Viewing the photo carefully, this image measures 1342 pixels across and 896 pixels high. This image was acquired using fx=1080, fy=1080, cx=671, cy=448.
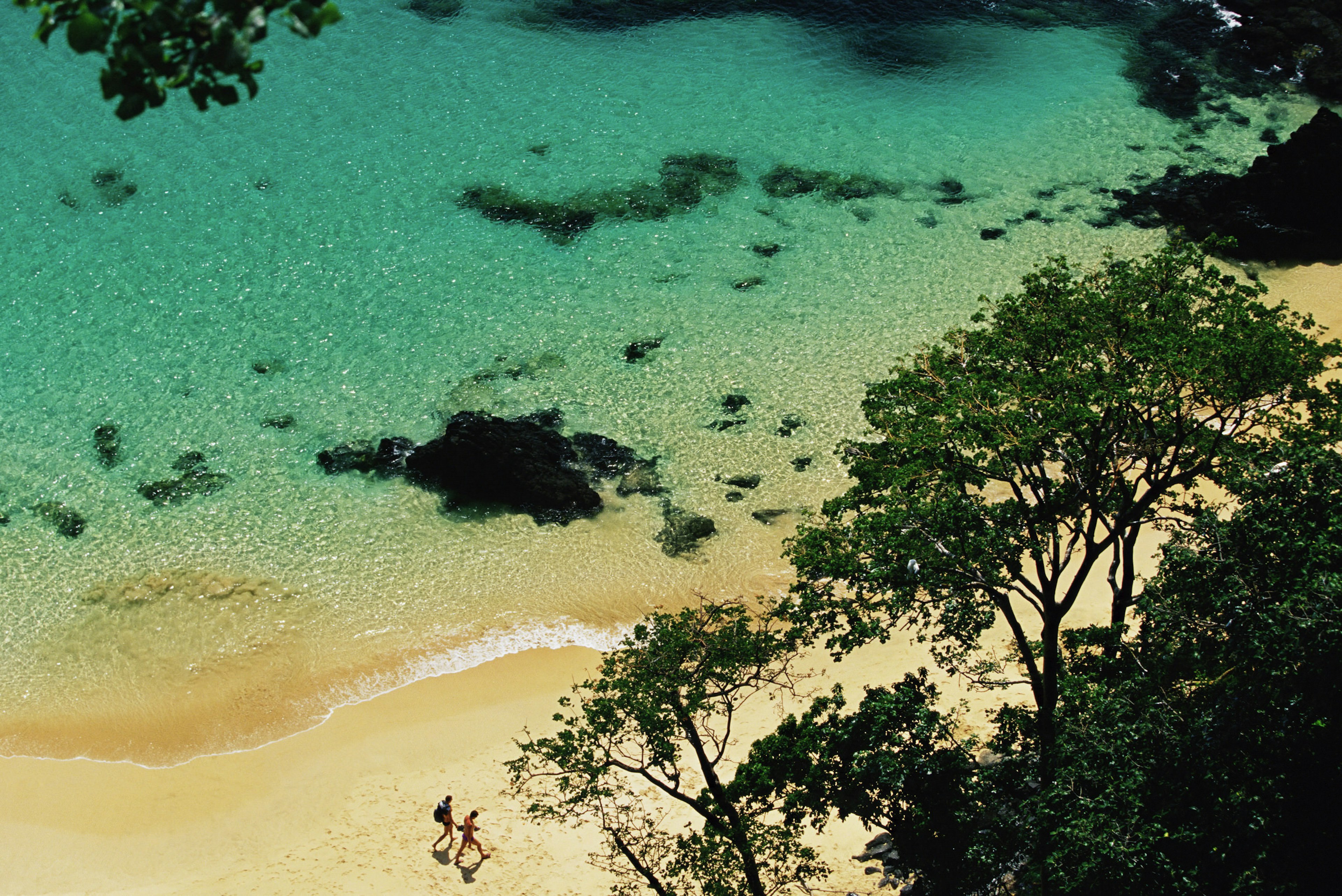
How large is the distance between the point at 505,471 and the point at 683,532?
4.39 metres

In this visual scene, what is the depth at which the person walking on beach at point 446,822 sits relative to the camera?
18.5 m

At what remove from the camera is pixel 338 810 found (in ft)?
63.6

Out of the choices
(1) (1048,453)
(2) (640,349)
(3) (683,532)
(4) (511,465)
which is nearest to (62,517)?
(4) (511,465)

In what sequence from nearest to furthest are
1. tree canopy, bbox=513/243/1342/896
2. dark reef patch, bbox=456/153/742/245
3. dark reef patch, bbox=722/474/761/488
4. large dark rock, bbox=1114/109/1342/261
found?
tree canopy, bbox=513/243/1342/896
dark reef patch, bbox=722/474/761/488
large dark rock, bbox=1114/109/1342/261
dark reef patch, bbox=456/153/742/245

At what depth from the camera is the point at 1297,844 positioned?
11539mm

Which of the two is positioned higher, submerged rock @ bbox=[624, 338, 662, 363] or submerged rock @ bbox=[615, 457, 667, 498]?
submerged rock @ bbox=[624, 338, 662, 363]

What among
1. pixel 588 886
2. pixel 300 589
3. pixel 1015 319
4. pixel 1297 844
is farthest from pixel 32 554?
pixel 1297 844

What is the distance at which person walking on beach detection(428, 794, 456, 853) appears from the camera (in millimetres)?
18469

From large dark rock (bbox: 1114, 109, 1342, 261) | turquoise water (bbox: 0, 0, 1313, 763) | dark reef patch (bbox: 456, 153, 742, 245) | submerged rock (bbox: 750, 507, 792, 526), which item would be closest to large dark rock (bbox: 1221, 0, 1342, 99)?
turquoise water (bbox: 0, 0, 1313, 763)

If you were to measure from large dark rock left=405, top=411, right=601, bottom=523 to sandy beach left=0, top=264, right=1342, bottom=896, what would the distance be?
424 centimetres

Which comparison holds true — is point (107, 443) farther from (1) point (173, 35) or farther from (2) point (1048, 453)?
(1) point (173, 35)

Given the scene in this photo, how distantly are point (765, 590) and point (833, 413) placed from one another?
6.09 metres

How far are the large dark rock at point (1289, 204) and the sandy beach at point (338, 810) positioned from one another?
1709 cm

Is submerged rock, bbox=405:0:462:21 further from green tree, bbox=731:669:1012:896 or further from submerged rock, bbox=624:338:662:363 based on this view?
green tree, bbox=731:669:1012:896
